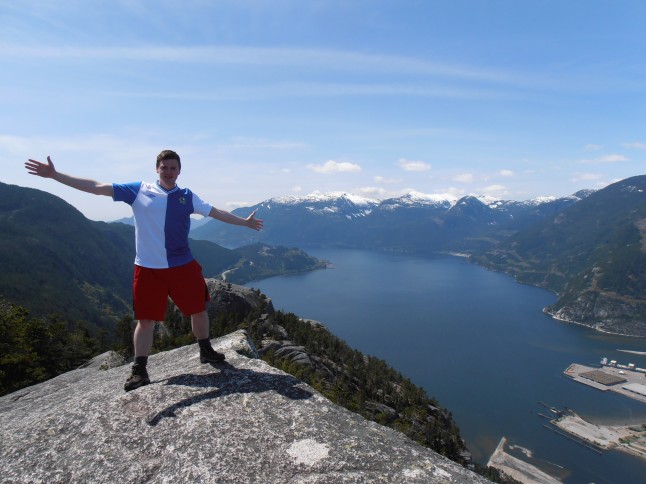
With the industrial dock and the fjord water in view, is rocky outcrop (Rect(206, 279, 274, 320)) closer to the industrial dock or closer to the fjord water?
the fjord water

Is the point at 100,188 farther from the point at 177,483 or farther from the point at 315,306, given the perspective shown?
the point at 315,306

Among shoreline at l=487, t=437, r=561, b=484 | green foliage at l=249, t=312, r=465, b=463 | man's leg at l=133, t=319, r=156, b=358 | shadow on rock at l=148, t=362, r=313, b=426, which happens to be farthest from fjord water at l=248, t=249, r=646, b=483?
man's leg at l=133, t=319, r=156, b=358

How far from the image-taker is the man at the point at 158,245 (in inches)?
242

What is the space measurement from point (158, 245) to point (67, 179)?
5.39 ft

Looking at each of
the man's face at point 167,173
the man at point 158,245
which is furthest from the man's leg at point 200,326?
the man's face at point 167,173

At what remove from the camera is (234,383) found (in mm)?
5781

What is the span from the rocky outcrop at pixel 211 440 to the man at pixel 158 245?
3.01ft

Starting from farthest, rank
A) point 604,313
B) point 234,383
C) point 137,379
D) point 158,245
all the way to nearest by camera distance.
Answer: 1. point 604,313
2. point 158,245
3. point 137,379
4. point 234,383

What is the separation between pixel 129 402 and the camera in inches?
212

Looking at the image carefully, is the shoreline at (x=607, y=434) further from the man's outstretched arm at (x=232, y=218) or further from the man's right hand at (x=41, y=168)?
the man's right hand at (x=41, y=168)

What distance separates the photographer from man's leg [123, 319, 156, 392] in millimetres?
5844

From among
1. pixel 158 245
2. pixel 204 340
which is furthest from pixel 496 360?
pixel 158 245

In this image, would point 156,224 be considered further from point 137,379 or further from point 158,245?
point 137,379

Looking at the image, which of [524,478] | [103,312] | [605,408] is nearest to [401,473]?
[524,478]
